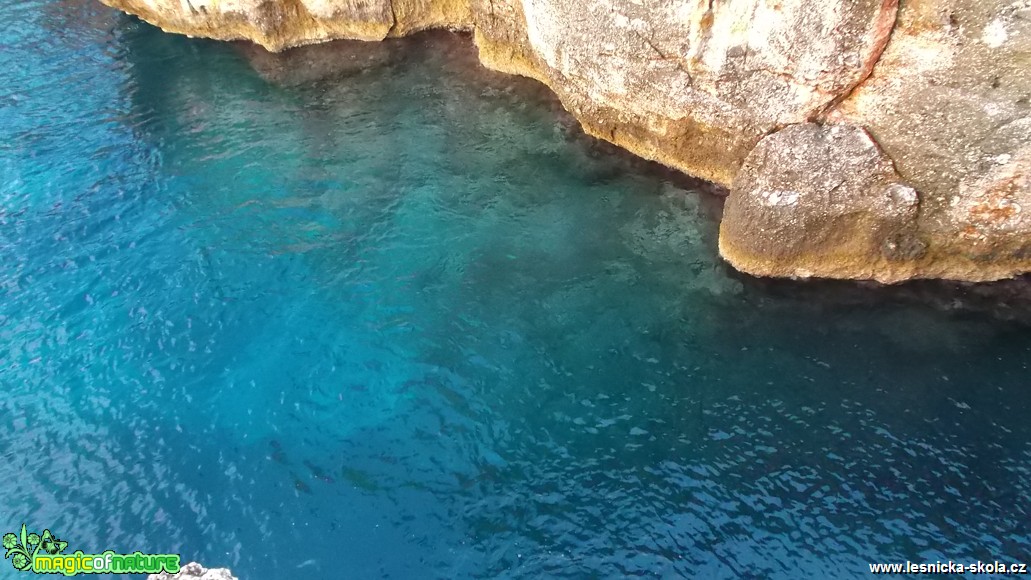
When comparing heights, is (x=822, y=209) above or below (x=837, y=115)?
below

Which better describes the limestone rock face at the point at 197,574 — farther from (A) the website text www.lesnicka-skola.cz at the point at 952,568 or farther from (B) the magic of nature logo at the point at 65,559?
(A) the website text www.lesnicka-skola.cz at the point at 952,568

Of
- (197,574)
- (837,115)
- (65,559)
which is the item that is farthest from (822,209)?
(65,559)

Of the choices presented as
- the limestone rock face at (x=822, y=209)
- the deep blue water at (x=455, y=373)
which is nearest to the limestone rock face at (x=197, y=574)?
the deep blue water at (x=455, y=373)

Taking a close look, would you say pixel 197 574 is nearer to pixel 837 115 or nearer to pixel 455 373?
pixel 455 373

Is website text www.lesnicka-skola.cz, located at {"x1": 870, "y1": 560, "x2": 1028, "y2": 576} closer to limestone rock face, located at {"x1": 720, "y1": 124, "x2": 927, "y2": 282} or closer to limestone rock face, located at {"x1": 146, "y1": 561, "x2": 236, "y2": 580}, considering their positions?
limestone rock face, located at {"x1": 720, "y1": 124, "x2": 927, "y2": 282}

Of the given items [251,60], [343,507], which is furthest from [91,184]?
[343,507]

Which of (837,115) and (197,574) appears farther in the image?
(837,115)
